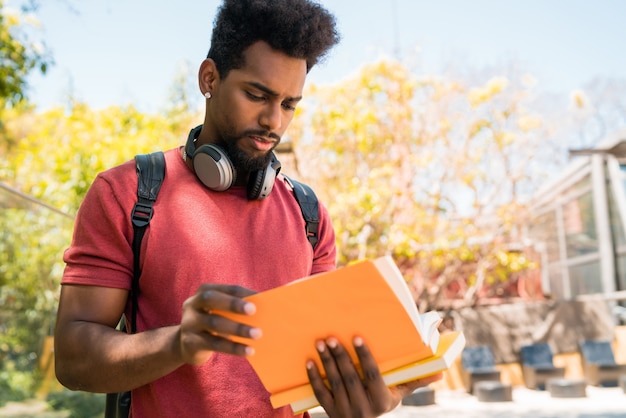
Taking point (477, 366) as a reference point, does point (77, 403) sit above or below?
above

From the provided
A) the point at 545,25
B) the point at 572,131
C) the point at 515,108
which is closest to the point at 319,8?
the point at 515,108

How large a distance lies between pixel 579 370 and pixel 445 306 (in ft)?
9.30

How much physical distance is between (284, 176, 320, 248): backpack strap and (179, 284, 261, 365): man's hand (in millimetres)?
647

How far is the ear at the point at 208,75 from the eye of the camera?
1610 mm

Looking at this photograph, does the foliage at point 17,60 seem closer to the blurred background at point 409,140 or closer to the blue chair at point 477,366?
the blurred background at point 409,140

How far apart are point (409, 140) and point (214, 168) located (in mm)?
10914

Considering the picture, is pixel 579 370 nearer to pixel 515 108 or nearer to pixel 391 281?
pixel 515 108

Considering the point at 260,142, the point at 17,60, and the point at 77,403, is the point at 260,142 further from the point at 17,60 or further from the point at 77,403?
the point at 17,60

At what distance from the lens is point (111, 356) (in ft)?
3.87

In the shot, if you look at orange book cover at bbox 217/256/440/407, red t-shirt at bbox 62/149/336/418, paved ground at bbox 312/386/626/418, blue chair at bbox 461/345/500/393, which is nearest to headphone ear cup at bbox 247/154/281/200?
red t-shirt at bbox 62/149/336/418

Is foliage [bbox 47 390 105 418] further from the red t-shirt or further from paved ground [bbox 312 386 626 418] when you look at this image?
paved ground [bbox 312 386 626 418]

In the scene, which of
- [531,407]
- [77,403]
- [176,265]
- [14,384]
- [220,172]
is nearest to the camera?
[176,265]

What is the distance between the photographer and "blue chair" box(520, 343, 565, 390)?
1195cm

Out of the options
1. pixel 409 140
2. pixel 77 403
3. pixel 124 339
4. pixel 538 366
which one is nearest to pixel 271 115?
pixel 124 339
